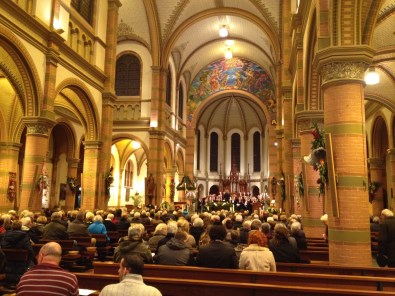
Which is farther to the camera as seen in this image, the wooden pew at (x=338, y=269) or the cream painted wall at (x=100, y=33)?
the cream painted wall at (x=100, y=33)

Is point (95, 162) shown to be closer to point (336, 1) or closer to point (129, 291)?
point (336, 1)

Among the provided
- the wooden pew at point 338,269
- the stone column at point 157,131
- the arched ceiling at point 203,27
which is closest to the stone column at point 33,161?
the wooden pew at point 338,269

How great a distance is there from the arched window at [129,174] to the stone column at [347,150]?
76.3ft

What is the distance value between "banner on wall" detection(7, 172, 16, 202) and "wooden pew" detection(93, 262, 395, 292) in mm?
14602

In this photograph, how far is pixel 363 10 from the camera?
751cm

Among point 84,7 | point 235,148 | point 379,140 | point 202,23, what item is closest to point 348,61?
point 84,7

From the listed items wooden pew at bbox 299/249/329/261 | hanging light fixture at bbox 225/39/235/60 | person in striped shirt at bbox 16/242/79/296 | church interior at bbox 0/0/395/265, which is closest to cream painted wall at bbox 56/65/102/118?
church interior at bbox 0/0/395/265

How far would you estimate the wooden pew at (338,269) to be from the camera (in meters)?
5.25

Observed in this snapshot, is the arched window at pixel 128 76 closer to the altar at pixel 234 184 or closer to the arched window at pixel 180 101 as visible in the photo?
the arched window at pixel 180 101

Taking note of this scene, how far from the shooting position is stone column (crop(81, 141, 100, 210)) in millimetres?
16031

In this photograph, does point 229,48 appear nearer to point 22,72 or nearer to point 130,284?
point 22,72

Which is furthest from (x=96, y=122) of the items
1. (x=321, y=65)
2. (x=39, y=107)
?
(x=321, y=65)

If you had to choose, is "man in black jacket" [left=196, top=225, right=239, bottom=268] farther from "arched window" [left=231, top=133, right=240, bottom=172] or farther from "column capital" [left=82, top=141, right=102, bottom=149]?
"arched window" [left=231, top=133, right=240, bottom=172]

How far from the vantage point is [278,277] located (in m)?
4.32
